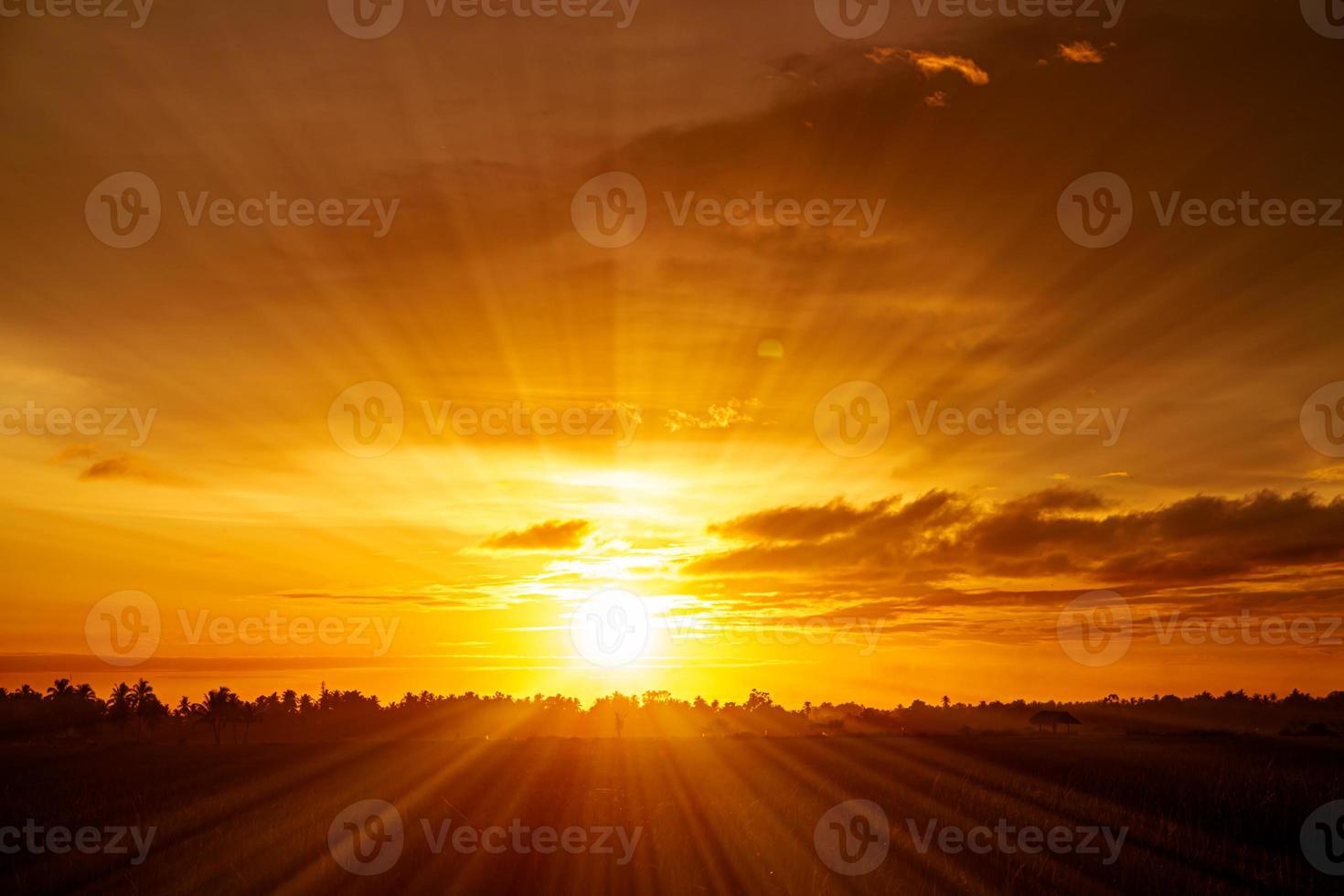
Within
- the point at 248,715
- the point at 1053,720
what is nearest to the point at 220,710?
the point at 248,715

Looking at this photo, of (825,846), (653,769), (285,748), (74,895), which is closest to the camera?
(74,895)

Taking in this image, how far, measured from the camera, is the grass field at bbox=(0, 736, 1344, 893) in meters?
17.0

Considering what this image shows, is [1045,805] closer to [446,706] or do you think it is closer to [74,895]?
[74,895]

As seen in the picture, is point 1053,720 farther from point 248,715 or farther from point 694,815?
point 248,715

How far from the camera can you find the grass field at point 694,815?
17031mm

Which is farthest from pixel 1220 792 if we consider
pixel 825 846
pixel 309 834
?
pixel 309 834

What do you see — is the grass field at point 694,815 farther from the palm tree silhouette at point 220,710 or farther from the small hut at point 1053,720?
the palm tree silhouette at point 220,710

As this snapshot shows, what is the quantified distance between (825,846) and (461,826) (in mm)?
7900

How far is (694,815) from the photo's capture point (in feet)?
75.7

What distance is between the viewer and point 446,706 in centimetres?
15550

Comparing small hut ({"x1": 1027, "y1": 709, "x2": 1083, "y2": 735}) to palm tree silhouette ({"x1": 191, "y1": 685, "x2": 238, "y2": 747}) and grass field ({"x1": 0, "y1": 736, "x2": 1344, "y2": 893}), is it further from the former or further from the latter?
palm tree silhouette ({"x1": 191, "y1": 685, "x2": 238, "y2": 747})

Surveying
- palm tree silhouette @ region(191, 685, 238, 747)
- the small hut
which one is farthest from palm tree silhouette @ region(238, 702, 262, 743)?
the small hut

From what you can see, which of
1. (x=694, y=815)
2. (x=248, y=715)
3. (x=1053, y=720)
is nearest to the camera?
(x=694, y=815)

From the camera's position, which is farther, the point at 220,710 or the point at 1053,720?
the point at 220,710
